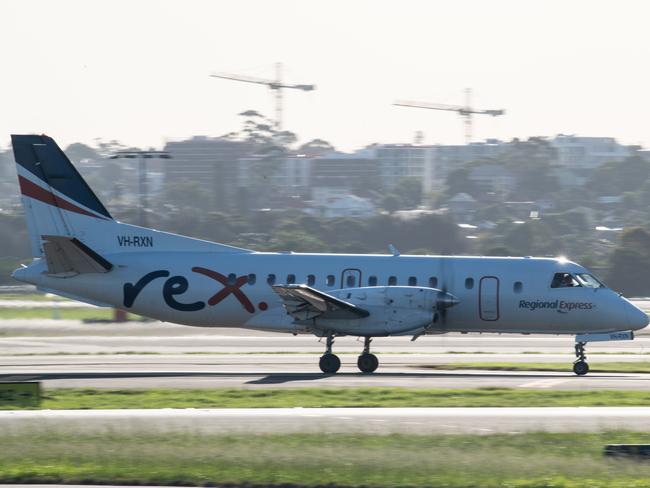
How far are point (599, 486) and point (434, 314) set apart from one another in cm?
1437

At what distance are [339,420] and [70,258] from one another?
12865 mm

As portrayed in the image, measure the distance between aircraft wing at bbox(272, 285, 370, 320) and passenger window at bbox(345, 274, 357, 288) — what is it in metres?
1.15

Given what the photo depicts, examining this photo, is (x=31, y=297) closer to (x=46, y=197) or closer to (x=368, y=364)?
(x=46, y=197)

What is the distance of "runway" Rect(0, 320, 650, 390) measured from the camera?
2572 centimetres

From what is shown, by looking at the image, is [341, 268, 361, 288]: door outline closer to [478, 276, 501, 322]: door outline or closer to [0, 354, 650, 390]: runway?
[0, 354, 650, 390]: runway

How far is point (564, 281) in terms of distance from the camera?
28984 millimetres

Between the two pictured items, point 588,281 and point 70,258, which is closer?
point 588,281

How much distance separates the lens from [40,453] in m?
16.3

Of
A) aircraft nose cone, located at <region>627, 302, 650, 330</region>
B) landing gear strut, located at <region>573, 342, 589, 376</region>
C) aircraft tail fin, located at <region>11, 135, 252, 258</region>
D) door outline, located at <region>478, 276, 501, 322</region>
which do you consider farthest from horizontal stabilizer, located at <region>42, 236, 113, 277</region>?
aircraft nose cone, located at <region>627, 302, 650, 330</region>

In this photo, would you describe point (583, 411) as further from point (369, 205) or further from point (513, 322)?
point (369, 205)

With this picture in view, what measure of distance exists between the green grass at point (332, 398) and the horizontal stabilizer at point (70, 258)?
6046 mm

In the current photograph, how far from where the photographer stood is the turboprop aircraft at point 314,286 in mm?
28203

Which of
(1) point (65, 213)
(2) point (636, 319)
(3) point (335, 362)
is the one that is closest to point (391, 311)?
(3) point (335, 362)

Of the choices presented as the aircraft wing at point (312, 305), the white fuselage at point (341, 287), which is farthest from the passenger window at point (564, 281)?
the aircraft wing at point (312, 305)
